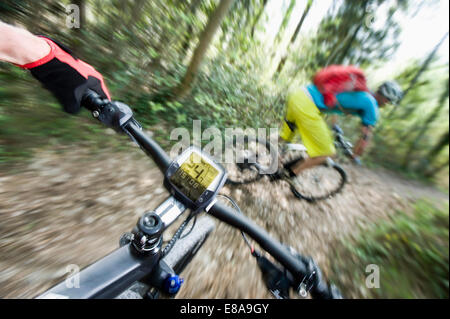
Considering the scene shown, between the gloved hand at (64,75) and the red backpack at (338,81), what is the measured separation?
3.33 meters

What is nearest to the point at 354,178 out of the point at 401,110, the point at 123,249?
the point at 401,110

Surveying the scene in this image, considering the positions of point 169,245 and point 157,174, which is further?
point 157,174

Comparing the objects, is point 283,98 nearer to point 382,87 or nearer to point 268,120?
point 268,120

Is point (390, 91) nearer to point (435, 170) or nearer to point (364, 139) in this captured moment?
point (364, 139)

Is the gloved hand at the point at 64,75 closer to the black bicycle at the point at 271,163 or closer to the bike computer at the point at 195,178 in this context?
the bike computer at the point at 195,178

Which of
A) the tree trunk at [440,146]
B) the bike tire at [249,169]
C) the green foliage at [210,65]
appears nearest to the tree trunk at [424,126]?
the green foliage at [210,65]

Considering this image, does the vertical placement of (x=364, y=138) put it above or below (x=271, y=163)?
above

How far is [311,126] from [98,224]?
3521 millimetres

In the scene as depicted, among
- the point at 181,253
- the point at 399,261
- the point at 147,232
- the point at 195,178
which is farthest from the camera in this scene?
the point at 399,261

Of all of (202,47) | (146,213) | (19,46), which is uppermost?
(19,46)

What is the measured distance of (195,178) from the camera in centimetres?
84

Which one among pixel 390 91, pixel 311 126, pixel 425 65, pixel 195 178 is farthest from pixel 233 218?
pixel 425 65

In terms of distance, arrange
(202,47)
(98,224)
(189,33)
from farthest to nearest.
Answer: (189,33) → (202,47) → (98,224)

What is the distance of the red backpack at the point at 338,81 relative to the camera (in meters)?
3.05
